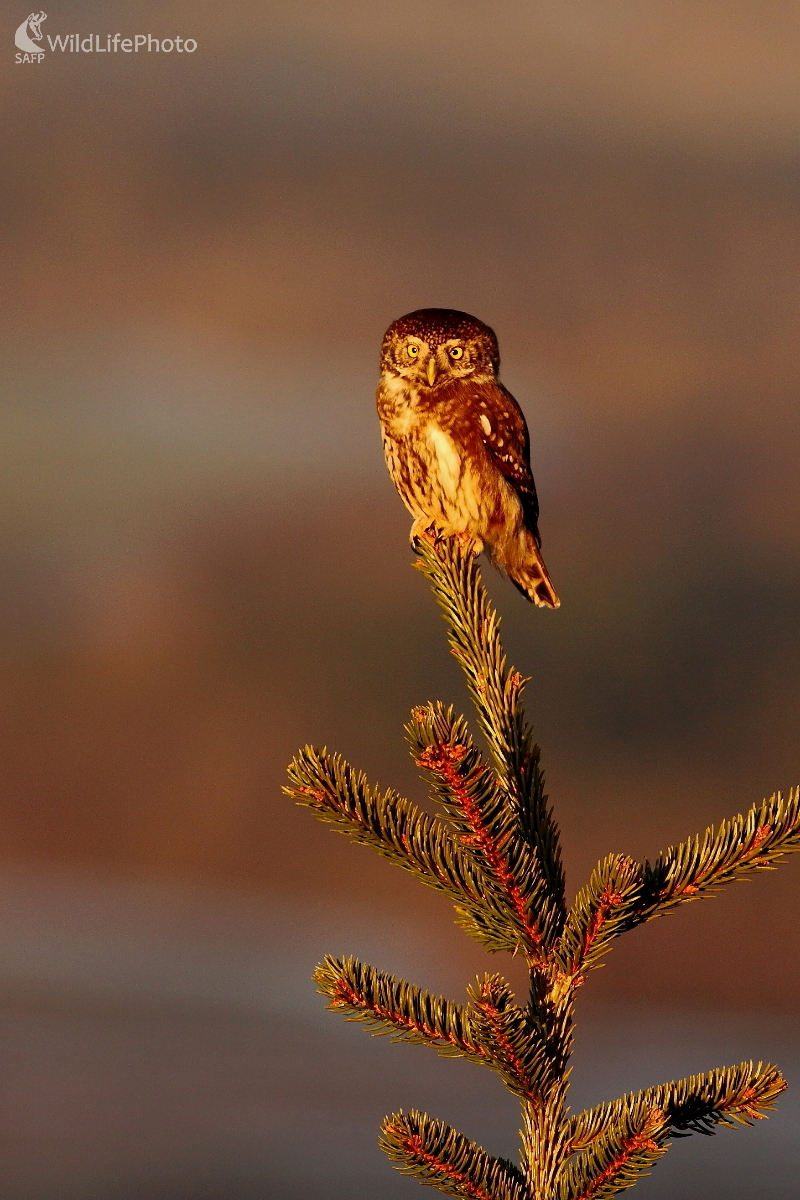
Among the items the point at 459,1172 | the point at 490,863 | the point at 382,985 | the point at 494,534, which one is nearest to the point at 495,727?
the point at 490,863

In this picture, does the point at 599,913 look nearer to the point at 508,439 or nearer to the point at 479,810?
the point at 479,810

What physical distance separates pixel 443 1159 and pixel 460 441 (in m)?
3.16

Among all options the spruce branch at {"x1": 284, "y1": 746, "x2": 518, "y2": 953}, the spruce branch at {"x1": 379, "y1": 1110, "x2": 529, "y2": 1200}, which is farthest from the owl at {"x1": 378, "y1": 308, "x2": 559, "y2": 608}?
the spruce branch at {"x1": 379, "y1": 1110, "x2": 529, "y2": 1200}

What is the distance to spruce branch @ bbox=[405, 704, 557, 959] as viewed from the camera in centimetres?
162

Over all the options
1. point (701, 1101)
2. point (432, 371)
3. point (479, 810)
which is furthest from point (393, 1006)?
point (432, 371)

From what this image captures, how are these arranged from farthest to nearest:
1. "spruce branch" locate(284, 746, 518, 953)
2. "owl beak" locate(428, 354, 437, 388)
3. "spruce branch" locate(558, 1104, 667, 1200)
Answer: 1. "owl beak" locate(428, 354, 437, 388)
2. "spruce branch" locate(284, 746, 518, 953)
3. "spruce branch" locate(558, 1104, 667, 1200)

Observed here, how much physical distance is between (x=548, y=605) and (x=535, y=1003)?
3195 mm

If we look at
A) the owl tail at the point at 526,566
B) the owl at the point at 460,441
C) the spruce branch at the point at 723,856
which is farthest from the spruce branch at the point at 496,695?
the owl tail at the point at 526,566

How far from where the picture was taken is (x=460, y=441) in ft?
14.5

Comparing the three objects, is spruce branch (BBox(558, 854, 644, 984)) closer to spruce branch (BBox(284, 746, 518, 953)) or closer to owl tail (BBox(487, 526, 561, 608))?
spruce branch (BBox(284, 746, 518, 953))

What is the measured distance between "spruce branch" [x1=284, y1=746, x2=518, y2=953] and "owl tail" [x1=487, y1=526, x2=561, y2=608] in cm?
294

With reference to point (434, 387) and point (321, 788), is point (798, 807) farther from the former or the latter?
point (434, 387)

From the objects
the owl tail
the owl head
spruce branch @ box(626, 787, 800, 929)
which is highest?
the owl head

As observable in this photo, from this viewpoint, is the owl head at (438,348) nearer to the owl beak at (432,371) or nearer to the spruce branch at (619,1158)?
the owl beak at (432,371)
